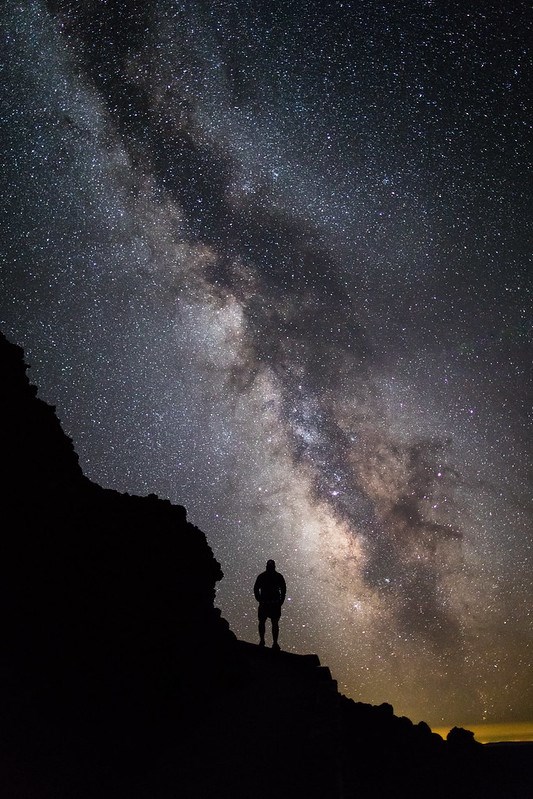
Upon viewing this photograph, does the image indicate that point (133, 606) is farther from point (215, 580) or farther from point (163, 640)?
point (215, 580)

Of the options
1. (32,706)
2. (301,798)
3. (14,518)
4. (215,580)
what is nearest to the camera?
(301,798)

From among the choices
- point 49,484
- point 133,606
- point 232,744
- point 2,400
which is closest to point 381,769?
point 232,744

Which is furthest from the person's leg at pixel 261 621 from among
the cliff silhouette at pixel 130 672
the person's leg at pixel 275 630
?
the cliff silhouette at pixel 130 672

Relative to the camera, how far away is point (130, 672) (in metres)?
7.82

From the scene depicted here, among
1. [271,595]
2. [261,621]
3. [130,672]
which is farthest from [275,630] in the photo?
[130,672]

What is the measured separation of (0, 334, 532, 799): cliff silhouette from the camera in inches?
251

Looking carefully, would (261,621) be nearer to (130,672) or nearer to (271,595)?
(271,595)

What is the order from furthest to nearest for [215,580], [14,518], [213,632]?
[215,580]
[213,632]
[14,518]

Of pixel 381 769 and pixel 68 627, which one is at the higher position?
pixel 68 627

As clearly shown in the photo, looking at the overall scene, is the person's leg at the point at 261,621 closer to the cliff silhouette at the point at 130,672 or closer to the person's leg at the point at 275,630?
the person's leg at the point at 275,630

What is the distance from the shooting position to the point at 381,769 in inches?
405

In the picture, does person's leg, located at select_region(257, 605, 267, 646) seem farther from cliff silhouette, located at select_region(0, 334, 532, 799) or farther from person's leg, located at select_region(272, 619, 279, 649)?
cliff silhouette, located at select_region(0, 334, 532, 799)

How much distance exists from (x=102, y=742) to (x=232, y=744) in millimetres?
1585

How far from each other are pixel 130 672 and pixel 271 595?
365cm
